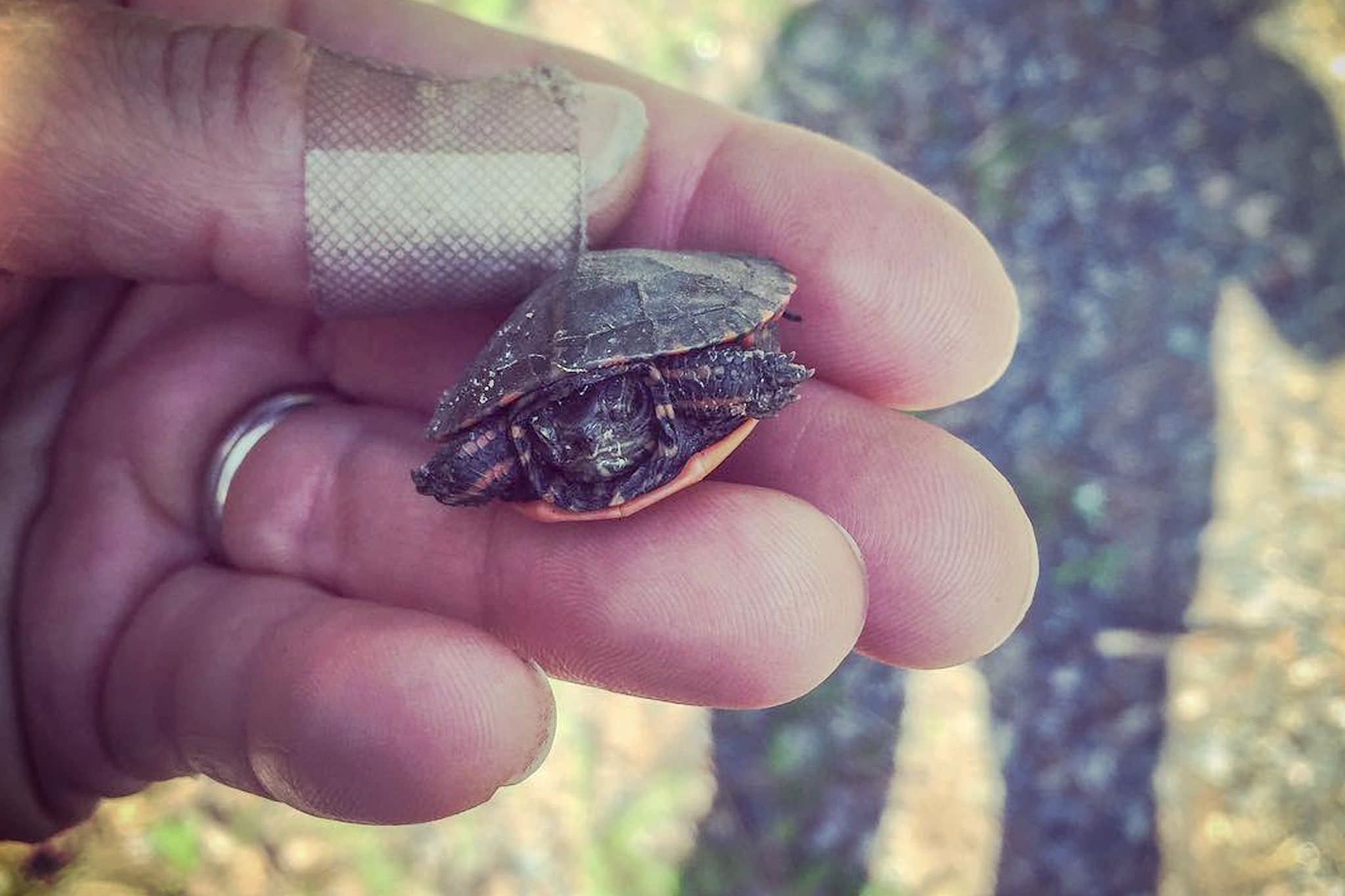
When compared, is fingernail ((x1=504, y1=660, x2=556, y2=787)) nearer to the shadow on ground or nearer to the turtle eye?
the turtle eye

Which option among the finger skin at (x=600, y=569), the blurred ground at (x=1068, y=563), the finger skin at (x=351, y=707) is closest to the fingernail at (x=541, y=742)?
the finger skin at (x=351, y=707)

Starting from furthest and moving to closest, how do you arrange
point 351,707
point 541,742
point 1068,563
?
point 1068,563
point 541,742
point 351,707

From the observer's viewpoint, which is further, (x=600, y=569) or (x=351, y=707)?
(x=600, y=569)

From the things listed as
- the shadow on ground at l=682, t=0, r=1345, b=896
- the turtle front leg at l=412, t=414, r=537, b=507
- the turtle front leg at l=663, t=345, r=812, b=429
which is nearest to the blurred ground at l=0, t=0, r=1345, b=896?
the shadow on ground at l=682, t=0, r=1345, b=896

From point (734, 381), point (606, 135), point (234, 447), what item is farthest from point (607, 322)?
point (234, 447)

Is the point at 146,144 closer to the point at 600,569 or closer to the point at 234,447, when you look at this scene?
the point at 234,447

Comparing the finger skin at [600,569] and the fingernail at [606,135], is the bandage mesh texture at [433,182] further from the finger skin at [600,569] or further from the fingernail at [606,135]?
the finger skin at [600,569]

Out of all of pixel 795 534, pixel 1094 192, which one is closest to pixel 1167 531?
pixel 1094 192
